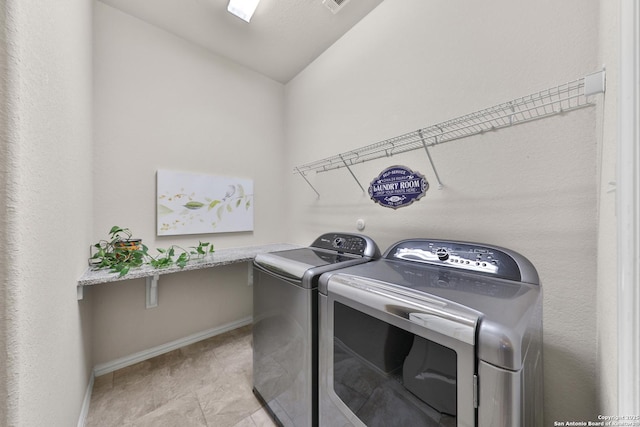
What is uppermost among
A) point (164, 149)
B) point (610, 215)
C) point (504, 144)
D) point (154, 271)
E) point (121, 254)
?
point (164, 149)

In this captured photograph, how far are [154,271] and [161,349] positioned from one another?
0.92 m

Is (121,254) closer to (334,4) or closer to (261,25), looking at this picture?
(261,25)

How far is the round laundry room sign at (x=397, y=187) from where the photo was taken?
1482 mm

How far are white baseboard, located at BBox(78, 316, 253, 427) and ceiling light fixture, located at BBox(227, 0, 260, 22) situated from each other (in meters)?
2.80

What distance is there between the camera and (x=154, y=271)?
1609 mm

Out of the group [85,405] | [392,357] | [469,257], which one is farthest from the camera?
[85,405]

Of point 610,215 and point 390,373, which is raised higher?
point 610,215

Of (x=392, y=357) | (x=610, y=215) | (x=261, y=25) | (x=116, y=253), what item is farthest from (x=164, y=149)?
(x=610, y=215)

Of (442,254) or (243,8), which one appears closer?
(442,254)

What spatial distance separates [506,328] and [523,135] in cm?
99

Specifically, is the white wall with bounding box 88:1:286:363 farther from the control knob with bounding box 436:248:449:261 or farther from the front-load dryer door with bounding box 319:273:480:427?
the control knob with bounding box 436:248:449:261

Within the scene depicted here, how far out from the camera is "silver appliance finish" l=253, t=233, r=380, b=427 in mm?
1102

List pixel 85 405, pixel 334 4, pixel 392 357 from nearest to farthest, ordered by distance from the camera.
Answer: pixel 392 357, pixel 85 405, pixel 334 4

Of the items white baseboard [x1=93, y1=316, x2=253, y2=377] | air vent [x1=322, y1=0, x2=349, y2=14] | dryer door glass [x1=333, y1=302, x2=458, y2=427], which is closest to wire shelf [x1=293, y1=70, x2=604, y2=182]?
dryer door glass [x1=333, y1=302, x2=458, y2=427]
